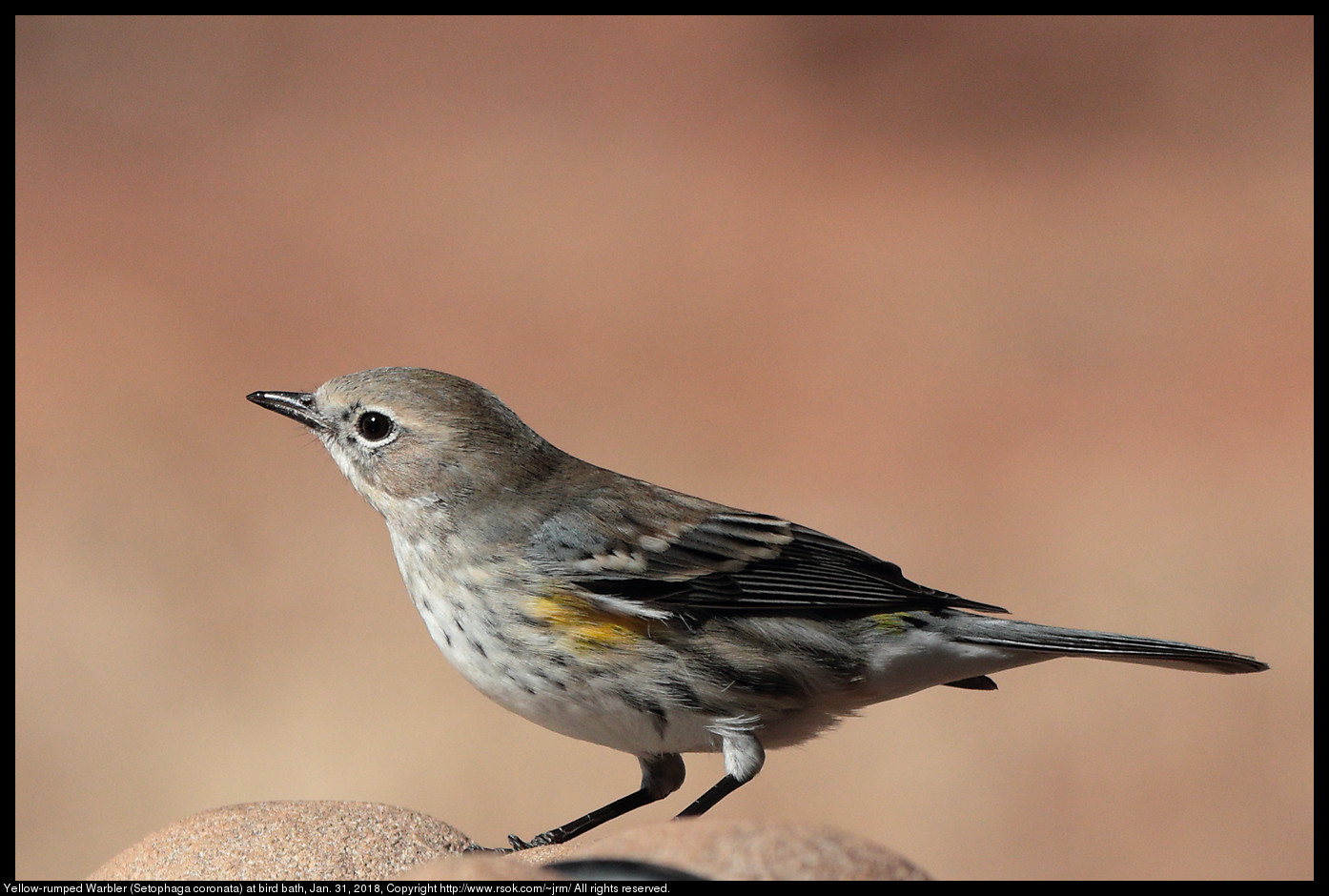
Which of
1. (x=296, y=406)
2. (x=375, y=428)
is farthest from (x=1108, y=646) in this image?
(x=296, y=406)

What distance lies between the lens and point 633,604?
157 inches

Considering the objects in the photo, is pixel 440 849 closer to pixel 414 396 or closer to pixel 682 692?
pixel 682 692

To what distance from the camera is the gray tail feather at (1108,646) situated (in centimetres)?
395

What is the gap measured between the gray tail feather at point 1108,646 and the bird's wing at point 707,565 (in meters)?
0.13

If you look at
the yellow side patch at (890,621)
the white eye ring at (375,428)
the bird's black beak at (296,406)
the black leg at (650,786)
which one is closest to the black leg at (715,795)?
the black leg at (650,786)

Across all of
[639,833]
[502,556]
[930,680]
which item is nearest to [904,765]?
[930,680]

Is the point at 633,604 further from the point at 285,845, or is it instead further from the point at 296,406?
the point at 296,406

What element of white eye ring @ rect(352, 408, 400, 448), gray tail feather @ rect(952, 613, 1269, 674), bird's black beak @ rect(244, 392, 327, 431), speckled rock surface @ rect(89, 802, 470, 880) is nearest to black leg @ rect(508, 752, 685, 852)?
speckled rock surface @ rect(89, 802, 470, 880)

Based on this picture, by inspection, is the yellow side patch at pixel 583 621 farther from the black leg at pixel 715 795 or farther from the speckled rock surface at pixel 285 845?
the speckled rock surface at pixel 285 845

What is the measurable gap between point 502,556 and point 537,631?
33 cm

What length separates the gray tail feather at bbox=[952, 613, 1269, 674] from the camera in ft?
13.0

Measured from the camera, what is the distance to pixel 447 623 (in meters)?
3.99

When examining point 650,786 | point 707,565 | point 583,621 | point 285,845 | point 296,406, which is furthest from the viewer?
point 296,406
